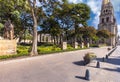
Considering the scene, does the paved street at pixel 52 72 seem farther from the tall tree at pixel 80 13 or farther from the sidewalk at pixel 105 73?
the tall tree at pixel 80 13

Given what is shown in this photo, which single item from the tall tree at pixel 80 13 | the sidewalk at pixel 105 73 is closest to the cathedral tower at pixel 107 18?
the tall tree at pixel 80 13

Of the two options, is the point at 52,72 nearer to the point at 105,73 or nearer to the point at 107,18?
the point at 105,73

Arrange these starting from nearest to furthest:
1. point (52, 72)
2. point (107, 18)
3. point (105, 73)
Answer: point (52, 72) < point (105, 73) < point (107, 18)

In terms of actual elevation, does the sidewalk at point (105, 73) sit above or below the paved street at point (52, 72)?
below

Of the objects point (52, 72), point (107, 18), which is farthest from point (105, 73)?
point (107, 18)

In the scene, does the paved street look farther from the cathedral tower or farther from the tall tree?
the cathedral tower

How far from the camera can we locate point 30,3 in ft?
76.5

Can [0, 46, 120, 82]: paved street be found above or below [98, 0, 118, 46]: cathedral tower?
below

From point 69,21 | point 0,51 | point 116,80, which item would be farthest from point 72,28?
point 116,80

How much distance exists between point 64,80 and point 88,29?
49900mm

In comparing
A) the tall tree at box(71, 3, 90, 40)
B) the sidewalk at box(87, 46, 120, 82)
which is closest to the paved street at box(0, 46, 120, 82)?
the sidewalk at box(87, 46, 120, 82)

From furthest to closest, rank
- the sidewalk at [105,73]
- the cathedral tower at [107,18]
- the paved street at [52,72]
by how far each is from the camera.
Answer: the cathedral tower at [107,18] < the sidewalk at [105,73] < the paved street at [52,72]

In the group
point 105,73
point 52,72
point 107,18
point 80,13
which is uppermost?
point 107,18

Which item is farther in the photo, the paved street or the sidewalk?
the sidewalk
